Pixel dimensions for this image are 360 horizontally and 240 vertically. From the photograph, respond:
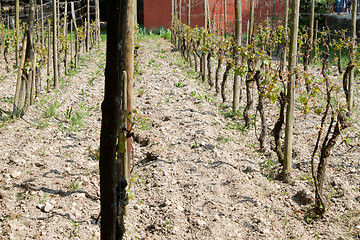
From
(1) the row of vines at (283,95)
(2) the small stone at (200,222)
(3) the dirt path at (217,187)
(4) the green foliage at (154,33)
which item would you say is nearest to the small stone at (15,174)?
(3) the dirt path at (217,187)

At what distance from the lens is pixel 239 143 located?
6867 millimetres

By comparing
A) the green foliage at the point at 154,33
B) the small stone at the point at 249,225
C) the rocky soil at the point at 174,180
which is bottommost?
the small stone at the point at 249,225

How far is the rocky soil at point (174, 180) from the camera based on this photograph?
4348 mm

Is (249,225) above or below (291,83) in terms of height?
below

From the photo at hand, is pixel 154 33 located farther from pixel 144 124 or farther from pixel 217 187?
pixel 217 187

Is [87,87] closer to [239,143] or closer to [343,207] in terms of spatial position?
[239,143]

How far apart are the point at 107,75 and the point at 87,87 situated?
762 cm

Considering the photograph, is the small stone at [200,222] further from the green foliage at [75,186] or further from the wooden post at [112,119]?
the wooden post at [112,119]

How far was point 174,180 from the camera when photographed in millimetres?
5398

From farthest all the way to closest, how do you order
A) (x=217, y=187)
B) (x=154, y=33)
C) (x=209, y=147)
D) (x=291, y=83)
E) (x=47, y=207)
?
(x=154, y=33) < (x=209, y=147) < (x=291, y=83) < (x=217, y=187) < (x=47, y=207)

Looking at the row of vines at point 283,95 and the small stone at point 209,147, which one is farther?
the small stone at point 209,147

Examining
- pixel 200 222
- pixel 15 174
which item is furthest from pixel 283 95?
pixel 15 174

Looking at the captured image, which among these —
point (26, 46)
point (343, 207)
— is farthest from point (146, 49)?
point (343, 207)

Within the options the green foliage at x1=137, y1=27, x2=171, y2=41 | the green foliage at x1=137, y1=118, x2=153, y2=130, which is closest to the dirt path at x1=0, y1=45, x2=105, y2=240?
the green foliage at x1=137, y1=118, x2=153, y2=130
